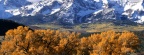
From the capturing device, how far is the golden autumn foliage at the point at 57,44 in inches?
3834

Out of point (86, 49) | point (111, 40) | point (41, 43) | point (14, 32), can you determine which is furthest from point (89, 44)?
point (14, 32)

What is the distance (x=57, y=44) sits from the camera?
108 m

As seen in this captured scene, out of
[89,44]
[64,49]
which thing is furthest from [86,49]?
[64,49]

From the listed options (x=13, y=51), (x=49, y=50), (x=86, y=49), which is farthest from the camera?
(x=86, y=49)

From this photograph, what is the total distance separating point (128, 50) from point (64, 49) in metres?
20.5

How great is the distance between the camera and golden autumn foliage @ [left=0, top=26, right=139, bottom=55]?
9738 cm

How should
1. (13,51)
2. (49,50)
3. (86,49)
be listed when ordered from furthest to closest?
(86,49), (49,50), (13,51)

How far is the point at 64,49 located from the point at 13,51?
17.9m

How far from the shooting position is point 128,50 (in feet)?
343

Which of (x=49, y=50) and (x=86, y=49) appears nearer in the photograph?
(x=49, y=50)

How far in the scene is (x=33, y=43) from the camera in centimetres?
10169

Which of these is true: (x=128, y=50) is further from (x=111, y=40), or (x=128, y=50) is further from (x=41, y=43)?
(x=41, y=43)

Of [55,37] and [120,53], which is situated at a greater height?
[55,37]

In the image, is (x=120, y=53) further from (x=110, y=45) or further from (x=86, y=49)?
(x=86, y=49)
